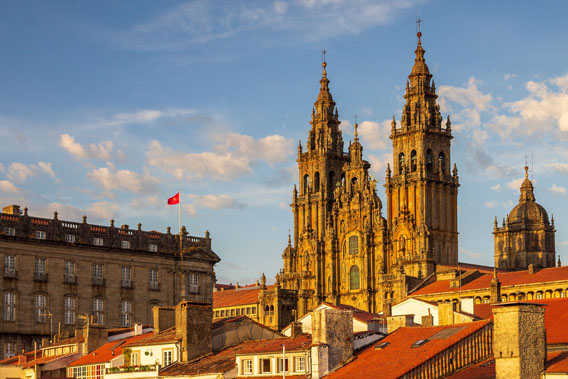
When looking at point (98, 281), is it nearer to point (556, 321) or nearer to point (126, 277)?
point (126, 277)

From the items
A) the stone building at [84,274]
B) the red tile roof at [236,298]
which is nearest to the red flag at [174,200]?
the stone building at [84,274]

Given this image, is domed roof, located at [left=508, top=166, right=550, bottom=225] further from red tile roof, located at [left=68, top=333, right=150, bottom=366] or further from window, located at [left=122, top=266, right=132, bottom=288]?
red tile roof, located at [left=68, top=333, right=150, bottom=366]

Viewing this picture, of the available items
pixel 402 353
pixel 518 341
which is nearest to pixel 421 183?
pixel 402 353

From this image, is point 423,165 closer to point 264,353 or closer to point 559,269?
point 559,269

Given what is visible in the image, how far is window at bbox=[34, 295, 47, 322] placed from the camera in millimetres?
111125

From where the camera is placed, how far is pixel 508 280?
133m

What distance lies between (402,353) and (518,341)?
870 centimetres

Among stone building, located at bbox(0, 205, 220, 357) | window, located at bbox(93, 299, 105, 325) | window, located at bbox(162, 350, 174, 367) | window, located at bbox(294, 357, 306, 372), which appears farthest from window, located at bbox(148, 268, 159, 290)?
window, located at bbox(294, 357, 306, 372)

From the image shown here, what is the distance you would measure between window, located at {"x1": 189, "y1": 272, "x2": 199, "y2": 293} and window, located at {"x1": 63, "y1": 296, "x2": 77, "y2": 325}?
14487 mm

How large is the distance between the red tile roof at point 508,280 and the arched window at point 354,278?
23.0 metres

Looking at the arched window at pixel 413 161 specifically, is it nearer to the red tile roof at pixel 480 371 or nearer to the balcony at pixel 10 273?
the balcony at pixel 10 273

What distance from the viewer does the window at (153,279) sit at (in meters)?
Result: 120

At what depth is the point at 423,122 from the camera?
548 ft

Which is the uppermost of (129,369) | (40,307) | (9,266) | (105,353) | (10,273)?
(9,266)
